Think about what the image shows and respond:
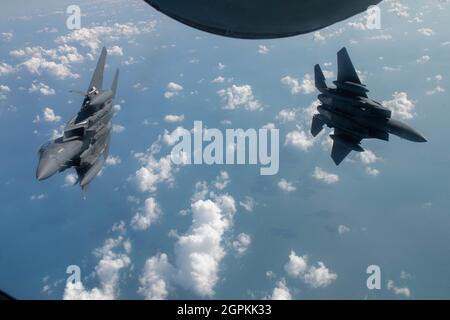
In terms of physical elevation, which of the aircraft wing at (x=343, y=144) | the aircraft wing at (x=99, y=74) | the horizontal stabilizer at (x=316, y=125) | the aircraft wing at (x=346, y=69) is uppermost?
the aircraft wing at (x=99, y=74)

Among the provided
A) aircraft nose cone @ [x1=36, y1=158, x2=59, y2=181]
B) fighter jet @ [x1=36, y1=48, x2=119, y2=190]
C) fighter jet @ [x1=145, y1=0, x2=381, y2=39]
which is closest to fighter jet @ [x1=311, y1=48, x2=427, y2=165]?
fighter jet @ [x1=145, y1=0, x2=381, y2=39]

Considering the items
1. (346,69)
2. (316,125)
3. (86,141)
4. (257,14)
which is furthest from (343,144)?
(86,141)

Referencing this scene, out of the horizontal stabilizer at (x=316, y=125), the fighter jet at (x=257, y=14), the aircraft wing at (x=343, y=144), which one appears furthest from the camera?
the horizontal stabilizer at (x=316, y=125)

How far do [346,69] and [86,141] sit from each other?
10574 mm

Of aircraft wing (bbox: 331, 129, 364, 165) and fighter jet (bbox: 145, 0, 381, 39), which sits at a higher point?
aircraft wing (bbox: 331, 129, 364, 165)

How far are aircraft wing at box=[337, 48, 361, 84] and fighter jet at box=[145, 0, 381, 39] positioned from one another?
8.55 meters

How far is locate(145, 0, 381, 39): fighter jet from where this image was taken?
1600 mm

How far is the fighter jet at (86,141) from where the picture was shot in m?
10.2

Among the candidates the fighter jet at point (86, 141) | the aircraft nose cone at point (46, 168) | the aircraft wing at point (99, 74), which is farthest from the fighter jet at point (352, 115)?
the aircraft nose cone at point (46, 168)

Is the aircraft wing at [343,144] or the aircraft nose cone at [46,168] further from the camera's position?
the aircraft wing at [343,144]

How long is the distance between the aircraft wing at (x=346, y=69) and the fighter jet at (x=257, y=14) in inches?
337

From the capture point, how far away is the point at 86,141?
11.4 m

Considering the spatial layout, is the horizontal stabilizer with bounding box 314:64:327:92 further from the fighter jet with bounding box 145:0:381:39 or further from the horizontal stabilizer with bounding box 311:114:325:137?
the fighter jet with bounding box 145:0:381:39

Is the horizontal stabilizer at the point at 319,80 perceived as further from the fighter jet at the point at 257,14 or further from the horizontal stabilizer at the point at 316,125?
the fighter jet at the point at 257,14
